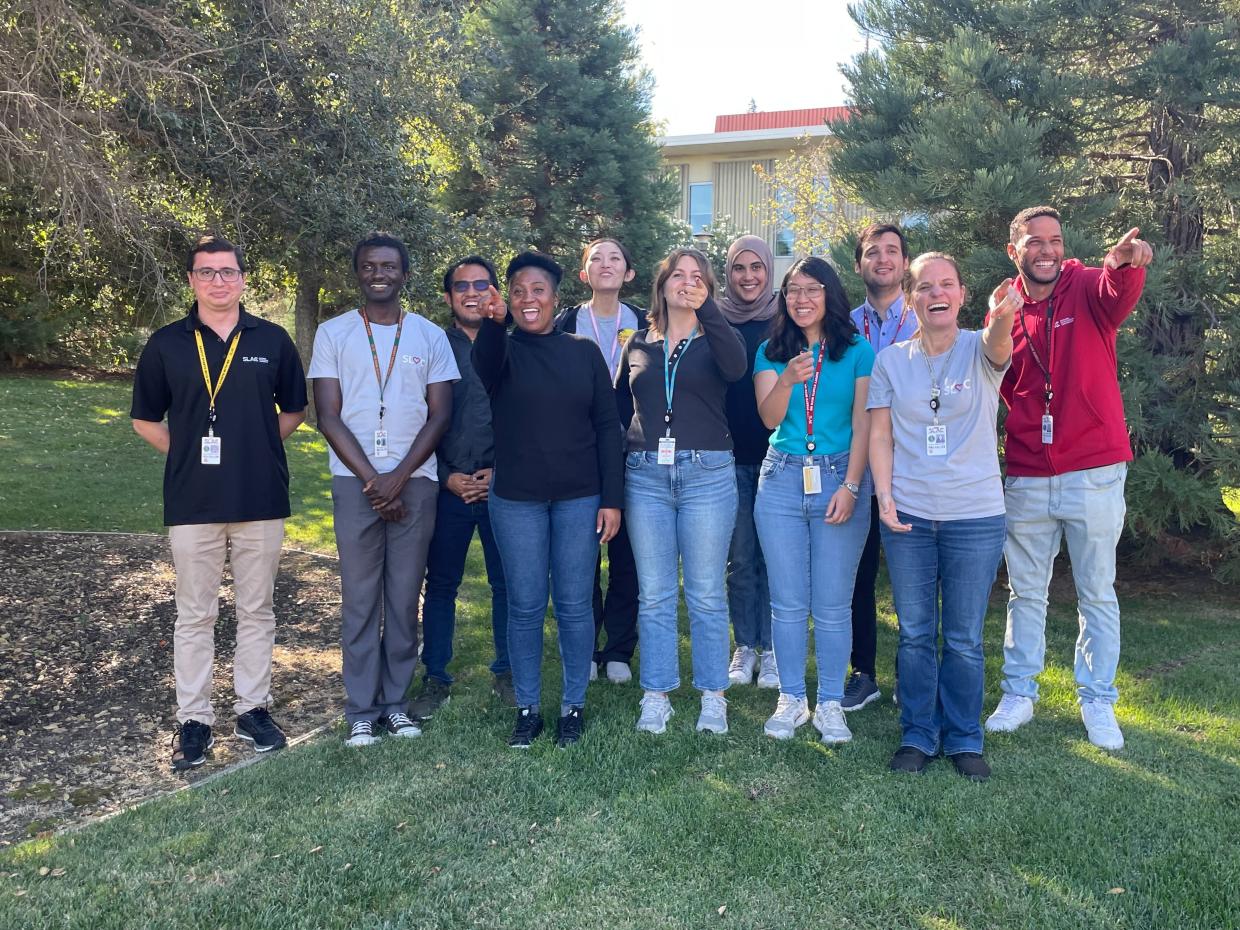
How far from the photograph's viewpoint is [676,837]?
135 inches

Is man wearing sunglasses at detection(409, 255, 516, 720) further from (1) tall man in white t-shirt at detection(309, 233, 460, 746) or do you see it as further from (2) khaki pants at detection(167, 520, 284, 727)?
(2) khaki pants at detection(167, 520, 284, 727)

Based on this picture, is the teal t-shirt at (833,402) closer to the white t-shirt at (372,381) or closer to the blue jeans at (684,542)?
the blue jeans at (684,542)

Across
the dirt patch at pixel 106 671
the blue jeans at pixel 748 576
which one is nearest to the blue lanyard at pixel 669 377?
the blue jeans at pixel 748 576

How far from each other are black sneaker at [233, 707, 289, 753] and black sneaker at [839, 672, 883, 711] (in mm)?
2717

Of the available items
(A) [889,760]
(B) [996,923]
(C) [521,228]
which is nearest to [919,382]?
(A) [889,760]

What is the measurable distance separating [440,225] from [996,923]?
6773 millimetres

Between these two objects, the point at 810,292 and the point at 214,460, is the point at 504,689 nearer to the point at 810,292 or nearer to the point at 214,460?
the point at 214,460

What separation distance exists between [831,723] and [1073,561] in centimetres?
135

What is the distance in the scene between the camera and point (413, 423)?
4.39 metres

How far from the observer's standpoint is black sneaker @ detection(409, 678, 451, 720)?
4676mm

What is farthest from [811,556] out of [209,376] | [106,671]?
[106,671]

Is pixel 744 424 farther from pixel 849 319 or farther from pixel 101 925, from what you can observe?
pixel 101 925

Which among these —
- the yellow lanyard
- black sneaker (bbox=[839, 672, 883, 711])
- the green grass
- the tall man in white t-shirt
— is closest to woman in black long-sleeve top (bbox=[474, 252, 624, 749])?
the tall man in white t-shirt

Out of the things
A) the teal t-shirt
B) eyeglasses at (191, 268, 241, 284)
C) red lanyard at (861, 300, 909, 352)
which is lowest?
the teal t-shirt
